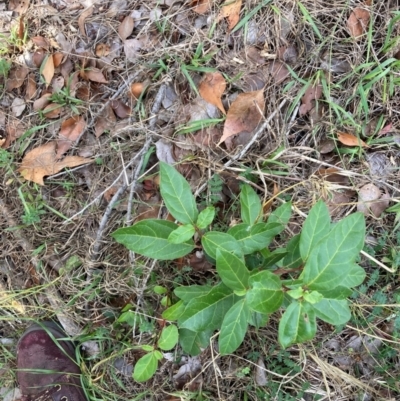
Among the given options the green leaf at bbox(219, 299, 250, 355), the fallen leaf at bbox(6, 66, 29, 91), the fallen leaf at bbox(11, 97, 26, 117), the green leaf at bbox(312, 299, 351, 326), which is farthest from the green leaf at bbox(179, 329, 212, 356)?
the fallen leaf at bbox(6, 66, 29, 91)

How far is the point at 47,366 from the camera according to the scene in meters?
2.02

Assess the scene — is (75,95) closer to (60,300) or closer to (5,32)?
(5,32)

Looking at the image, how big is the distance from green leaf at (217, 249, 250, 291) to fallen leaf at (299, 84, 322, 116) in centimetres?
84

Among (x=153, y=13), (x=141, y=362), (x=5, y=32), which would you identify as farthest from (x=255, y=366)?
(x=5, y=32)

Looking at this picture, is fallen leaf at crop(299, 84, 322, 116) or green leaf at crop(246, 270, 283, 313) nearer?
green leaf at crop(246, 270, 283, 313)

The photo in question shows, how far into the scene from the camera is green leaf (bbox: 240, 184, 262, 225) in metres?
1.56

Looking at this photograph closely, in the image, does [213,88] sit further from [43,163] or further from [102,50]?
[43,163]

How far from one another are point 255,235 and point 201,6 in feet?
3.55

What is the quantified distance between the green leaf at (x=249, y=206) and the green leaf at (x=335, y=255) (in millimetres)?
384

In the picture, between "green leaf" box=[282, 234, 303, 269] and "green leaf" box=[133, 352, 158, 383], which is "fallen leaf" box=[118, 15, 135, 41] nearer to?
"green leaf" box=[282, 234, 303, 269]

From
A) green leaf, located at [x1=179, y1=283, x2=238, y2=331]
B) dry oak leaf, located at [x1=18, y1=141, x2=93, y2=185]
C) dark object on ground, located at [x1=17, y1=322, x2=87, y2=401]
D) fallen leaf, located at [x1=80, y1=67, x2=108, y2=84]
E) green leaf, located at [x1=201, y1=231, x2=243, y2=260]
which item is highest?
fallen leaf, located at [x1=80, y1=67, x2=108, y2=84]

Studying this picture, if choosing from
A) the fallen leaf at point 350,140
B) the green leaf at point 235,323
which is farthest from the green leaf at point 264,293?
the fallen leaf at point 350,140

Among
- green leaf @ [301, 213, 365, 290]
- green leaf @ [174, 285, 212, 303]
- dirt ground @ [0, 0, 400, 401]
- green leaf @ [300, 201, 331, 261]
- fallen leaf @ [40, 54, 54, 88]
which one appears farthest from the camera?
fallen leaf @ [40, 54, 54, 88]

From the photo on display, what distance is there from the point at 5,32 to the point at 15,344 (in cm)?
150
